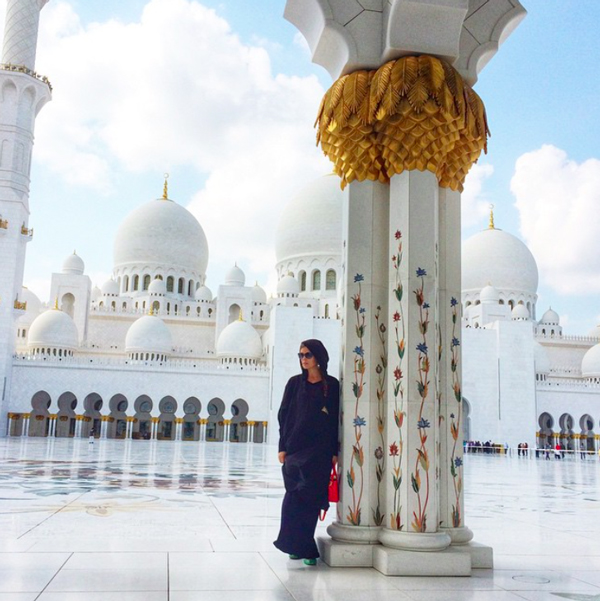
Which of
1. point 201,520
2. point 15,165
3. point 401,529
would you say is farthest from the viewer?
point 15,165

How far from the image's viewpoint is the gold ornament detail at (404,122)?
3.37 m

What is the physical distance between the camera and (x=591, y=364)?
29516 mm

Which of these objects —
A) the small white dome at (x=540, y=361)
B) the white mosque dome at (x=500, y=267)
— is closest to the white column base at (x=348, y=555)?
the small white dome at (x=540, y=361)

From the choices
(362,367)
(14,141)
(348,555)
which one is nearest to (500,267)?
(14,141)

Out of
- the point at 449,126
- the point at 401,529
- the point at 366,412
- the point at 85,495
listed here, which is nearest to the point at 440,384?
the point at 366,412

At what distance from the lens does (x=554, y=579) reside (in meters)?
2.76

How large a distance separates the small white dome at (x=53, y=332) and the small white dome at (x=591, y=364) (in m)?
21.0

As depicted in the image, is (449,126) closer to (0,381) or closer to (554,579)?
(554,579)

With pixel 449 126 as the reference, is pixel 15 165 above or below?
above

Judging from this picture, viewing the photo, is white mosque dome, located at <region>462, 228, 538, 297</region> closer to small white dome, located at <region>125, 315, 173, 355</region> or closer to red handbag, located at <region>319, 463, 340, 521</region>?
small white dome, located at <region>125, 315, 173, 355</region>

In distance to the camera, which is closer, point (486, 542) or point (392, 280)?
point (392, 280)

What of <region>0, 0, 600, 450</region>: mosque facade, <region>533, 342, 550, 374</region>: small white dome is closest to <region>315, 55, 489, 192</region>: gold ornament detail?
<region>0, 0, 600, 450</region>: mosque facade

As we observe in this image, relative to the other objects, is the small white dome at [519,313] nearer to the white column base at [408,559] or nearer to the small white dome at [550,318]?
the small white dome at [550,318]

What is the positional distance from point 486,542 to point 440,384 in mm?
983
